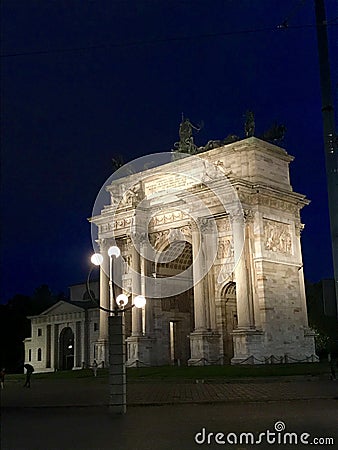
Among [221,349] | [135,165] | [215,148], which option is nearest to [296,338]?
[221,349]

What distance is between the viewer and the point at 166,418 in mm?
13789

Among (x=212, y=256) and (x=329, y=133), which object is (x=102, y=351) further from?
(x=329, y=133)

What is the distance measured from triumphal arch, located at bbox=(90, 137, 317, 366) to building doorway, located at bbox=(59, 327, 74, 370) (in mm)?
16094

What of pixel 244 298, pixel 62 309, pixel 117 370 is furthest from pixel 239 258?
pixel 62 309

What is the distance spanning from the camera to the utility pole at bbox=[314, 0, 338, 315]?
8.71 m

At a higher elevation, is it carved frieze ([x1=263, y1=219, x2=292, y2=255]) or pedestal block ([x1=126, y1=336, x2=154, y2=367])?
carved frieze ([x1=263, y1=219, x2=292, y2=255])

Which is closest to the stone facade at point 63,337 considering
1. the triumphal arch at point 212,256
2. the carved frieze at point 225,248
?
the triumphal arch at point 212,256

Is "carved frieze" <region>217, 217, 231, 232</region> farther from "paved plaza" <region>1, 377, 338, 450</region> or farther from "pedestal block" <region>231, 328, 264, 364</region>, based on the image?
"paved plaza" <region>1, 377, 338, 450</region>

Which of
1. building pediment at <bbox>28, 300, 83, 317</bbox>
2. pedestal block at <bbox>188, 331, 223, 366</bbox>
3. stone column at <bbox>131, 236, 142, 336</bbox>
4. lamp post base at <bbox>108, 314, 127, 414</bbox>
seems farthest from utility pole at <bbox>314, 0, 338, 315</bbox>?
building pediment at <bbox>28, 300, 83, 317</bbox>

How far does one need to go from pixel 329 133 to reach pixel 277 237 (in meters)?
34.0

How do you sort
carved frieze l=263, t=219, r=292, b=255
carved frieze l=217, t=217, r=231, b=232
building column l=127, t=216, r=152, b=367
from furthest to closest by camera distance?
building column l=127, t=216, r=152, b=367 < carved frieze l=217, t=217, r=231, b=232 < carved frieze l=263, t=219, r=292, b=255

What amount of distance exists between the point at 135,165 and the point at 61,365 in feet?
82.2

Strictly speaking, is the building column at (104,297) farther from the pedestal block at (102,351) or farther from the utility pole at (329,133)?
the utility pole at (329,133)

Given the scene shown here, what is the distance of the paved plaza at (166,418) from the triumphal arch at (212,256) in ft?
57.8
